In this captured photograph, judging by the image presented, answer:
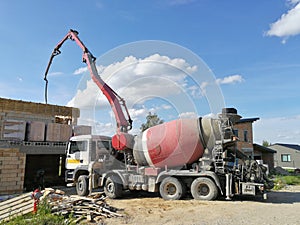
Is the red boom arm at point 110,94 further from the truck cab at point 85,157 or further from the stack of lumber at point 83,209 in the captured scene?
the stack of lumber at point 83,209

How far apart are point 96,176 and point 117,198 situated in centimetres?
141

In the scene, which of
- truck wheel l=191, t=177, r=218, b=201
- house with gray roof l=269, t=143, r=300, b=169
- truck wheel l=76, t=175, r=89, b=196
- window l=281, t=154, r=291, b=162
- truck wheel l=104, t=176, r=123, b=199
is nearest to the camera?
→ truck wheel l=191, t=177, r=218, b=201

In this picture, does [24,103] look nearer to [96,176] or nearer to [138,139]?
[96,176]

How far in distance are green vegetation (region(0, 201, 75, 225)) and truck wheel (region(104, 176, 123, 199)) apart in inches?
141

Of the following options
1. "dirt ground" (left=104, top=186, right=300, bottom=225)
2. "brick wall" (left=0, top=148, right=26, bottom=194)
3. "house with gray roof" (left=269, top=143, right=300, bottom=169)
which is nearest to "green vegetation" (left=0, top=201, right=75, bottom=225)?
"dirt ground" (left=104, top=186, right=300, bottom=225)

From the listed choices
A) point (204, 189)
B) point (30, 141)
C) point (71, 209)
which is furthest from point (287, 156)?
point (71, 209)

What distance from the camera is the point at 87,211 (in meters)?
8.70

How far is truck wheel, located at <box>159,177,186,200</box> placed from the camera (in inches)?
424

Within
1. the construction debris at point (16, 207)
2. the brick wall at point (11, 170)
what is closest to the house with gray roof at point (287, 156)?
the brick wall at point (11, 170)

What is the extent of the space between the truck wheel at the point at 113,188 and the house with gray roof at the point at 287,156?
3743 centimetres

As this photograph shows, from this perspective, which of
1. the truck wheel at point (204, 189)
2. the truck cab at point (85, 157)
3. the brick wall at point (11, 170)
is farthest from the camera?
the brick wall at point (11, 170)

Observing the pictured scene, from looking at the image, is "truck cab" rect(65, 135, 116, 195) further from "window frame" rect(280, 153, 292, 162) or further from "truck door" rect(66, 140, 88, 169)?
"window frame" rect(280, 153, 292, 162)

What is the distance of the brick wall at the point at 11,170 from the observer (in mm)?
12656

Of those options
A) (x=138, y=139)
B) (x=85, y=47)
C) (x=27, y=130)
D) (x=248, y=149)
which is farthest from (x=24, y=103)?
(x=248, y=149)
